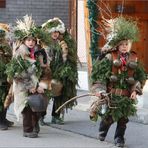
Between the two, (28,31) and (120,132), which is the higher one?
(28,31)

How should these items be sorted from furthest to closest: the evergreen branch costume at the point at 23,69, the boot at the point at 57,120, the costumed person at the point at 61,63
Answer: the boot at the point at 57,120, the costumed person at the point at 61,63, the evergreen branch costume at the point at 23,69

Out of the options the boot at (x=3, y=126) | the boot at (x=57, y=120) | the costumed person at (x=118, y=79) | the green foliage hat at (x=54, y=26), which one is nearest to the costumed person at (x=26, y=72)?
the boot at (x=3, y=126)

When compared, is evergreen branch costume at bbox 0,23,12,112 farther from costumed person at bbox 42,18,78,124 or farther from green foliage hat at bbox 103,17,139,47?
green foliage hat at bbox 103,17,139,47

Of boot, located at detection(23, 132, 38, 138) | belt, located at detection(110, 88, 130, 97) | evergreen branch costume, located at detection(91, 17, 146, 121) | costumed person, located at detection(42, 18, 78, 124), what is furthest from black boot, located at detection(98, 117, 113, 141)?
costumed person, located at detection(42, 18, 78, 124)

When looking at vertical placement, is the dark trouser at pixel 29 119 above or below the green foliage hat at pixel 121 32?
below

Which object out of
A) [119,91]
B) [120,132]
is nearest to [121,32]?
[119,91]

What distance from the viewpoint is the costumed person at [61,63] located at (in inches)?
389

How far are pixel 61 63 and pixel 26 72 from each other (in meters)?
1.46

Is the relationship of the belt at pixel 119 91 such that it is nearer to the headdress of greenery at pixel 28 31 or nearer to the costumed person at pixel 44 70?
the costumed person at pixel 44 70

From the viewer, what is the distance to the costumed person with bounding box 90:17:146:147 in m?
7.99

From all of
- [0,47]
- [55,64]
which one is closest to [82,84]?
[55,64]

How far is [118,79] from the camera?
799cm

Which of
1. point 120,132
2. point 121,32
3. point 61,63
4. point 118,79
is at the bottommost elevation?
point 120,132

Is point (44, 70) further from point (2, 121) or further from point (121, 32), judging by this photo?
point (121, 32)
